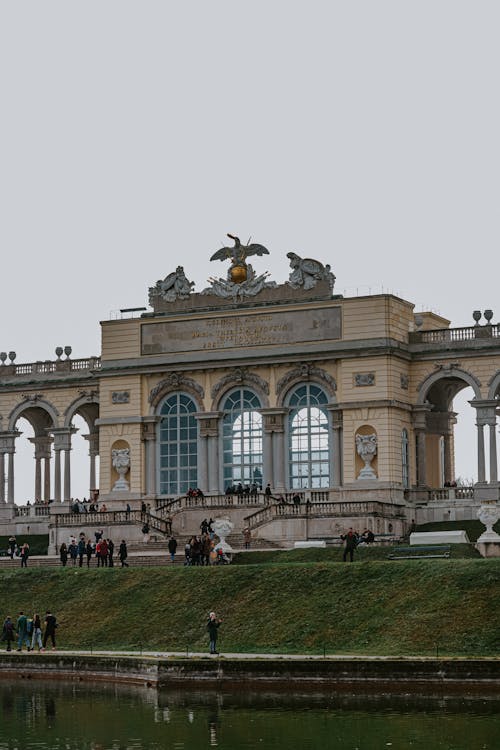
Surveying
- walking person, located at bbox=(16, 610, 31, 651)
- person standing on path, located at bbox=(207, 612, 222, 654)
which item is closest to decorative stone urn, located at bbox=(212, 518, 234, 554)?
walking person, located at bbox=(16, 610, 31, 651)

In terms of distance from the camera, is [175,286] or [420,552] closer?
[420,552]

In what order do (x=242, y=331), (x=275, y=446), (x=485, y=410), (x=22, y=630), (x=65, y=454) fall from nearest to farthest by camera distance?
1. (x=22, y=630)
2. (x=485, y=410)
3. (x=275, y=446)
4. (x=242, y=331)
5. (x=65, y=454)

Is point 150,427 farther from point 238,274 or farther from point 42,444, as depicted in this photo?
point 42,444

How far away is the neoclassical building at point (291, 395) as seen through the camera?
70562 mm

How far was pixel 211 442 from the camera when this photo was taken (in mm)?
73875

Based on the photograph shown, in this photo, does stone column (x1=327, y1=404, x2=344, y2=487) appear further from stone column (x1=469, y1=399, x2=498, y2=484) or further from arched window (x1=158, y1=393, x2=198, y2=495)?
arched window (x1=158, y1=393, x2=198, y2=495)

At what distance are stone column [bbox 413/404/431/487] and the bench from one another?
44.6 ft

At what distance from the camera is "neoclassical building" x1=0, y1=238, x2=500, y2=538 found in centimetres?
7056

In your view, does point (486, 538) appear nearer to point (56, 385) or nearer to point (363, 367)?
point (363, 367)

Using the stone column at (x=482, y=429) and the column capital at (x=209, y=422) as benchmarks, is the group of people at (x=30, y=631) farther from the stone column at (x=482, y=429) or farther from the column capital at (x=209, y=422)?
the stone column at (x=482, y=429)

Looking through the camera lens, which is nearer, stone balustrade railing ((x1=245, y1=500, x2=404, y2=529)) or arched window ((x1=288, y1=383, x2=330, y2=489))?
stone balustrade railing ((x1=245, y1=500, x2=404, y2=529))

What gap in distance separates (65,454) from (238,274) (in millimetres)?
12549

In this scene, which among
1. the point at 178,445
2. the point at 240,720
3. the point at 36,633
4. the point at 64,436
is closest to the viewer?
the point at 240,720

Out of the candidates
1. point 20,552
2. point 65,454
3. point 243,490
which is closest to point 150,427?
point 243,490
